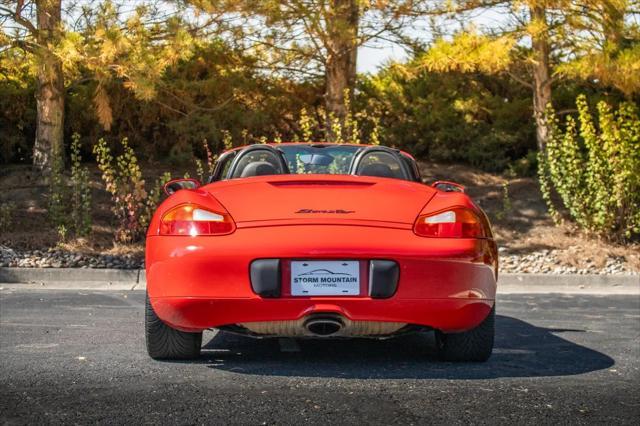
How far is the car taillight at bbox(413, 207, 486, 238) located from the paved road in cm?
76

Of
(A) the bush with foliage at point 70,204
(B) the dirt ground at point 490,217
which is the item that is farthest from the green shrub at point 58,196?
(B) the dirt ground at point 490,217

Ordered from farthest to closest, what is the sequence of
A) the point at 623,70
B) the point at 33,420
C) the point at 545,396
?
1. the point at 623,70
2. the point at 545,396
3. the point at 33,420

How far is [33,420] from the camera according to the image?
13.2 feet

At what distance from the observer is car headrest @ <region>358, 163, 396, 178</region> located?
5.75 metres

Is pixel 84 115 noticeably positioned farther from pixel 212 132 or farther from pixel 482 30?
pixel 482 30

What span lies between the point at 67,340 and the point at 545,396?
3199 millimetres

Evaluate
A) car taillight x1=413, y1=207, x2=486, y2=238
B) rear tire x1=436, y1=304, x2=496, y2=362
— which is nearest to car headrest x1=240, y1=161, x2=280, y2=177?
car taillight x1=413, y1=207, x2=486, y2=238

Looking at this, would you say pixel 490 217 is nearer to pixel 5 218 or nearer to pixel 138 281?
pixel 138 281

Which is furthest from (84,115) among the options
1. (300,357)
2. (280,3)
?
(300,357)

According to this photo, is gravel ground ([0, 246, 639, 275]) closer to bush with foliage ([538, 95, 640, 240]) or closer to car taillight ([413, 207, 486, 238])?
bush with foliage ([538, 95, 640, 240])

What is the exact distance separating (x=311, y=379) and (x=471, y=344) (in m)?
1.08

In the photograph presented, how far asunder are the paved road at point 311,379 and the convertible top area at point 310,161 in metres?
1.11

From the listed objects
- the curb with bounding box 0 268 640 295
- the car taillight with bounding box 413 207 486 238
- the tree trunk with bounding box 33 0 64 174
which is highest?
the tree trunk with bounding box 33 0 64 174

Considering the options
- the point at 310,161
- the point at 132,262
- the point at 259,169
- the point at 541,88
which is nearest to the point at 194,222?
the point at 259,169
